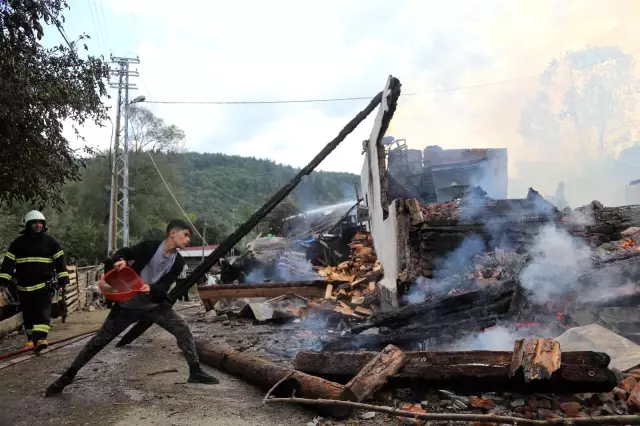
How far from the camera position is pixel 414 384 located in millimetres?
3998

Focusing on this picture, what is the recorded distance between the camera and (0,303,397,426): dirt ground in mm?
3674

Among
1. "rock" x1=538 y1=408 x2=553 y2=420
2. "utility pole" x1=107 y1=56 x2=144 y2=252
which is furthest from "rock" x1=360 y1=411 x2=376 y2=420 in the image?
"utility pole" x1=107 y1=56 x2=144 y2=252

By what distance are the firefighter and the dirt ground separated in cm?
40

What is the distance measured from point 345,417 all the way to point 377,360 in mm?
563

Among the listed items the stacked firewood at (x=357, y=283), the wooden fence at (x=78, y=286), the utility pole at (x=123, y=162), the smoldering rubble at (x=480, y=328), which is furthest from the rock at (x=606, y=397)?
the utility pole at (x=123, y=162)

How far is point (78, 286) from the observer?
14930 mm

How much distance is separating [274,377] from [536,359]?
2277mm

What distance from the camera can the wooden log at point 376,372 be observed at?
12.3 ft

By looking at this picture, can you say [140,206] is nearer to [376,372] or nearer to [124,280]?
[124,280]

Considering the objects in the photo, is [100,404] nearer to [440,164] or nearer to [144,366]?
[144,366]

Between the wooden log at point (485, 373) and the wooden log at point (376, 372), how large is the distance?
0.25ft

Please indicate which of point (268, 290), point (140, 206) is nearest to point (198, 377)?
point (268, 290)

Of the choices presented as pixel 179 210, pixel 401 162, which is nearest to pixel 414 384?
pixel 401 162

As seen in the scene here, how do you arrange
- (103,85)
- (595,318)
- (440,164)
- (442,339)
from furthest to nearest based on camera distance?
(440,164) → (103,85) → (442,339) → (595,318)
